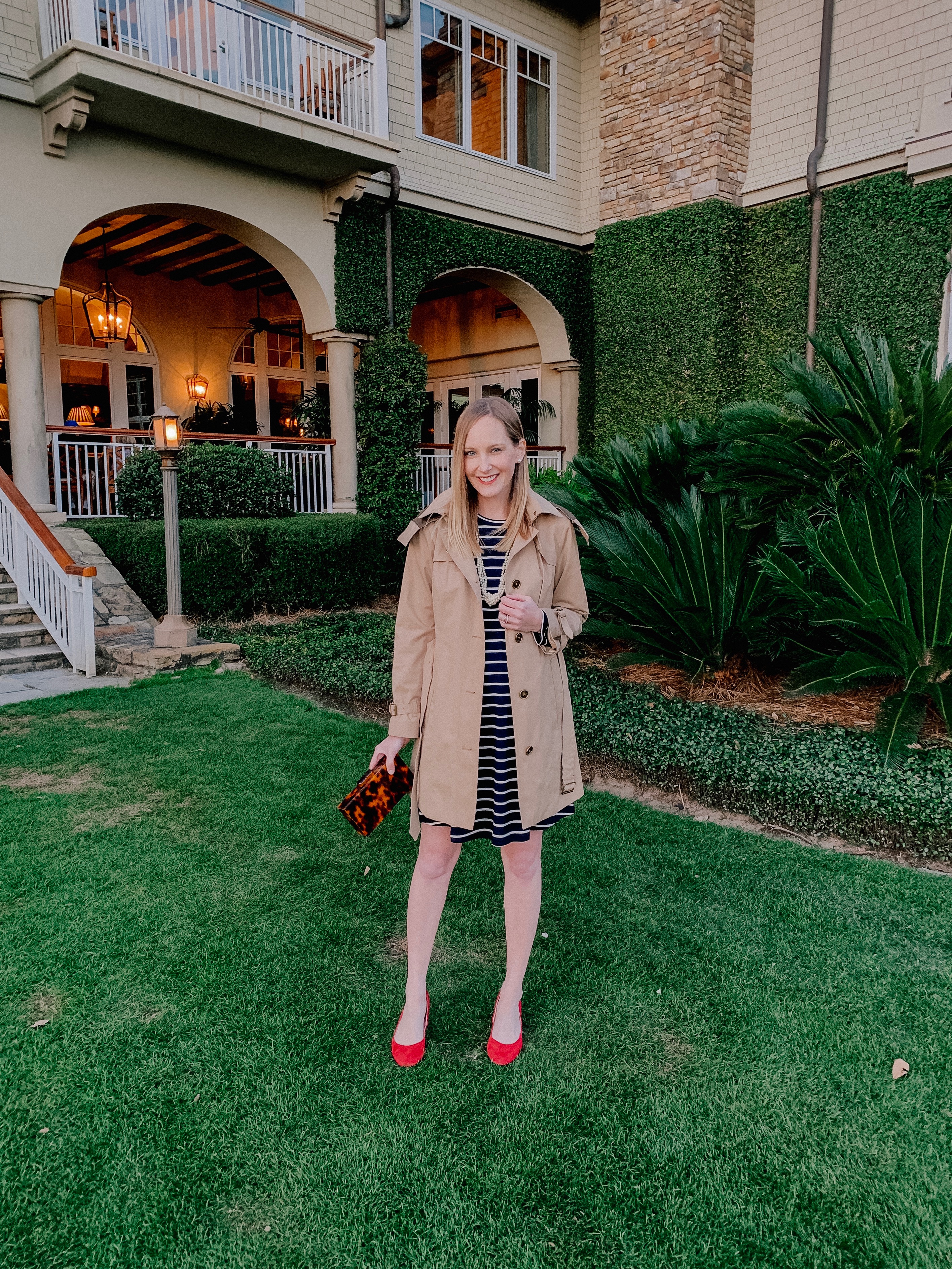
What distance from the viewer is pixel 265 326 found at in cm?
1355

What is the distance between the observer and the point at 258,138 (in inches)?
373

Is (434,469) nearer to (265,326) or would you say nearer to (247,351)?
(265,326)

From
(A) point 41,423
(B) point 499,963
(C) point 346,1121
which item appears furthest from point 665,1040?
(A) point 41,423

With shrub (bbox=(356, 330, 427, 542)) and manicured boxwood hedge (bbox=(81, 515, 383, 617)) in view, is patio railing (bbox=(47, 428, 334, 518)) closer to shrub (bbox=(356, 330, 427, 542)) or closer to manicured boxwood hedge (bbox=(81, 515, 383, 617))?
shrub (bbox=(356, 330, 427, 542))

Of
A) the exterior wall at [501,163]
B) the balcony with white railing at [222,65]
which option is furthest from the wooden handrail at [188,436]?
the exterior wall at [501,163]

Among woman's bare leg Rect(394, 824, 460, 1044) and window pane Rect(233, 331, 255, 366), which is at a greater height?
window pane Rect(233, 331, 255, 366)

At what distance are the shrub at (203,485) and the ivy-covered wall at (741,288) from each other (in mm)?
5903

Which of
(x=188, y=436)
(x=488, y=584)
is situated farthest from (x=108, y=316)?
(x=488, y=584)

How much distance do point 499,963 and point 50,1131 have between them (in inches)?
51.1

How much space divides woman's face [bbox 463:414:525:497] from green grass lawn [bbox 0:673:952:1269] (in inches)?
58.9

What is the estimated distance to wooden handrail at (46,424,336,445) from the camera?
9.54 meters

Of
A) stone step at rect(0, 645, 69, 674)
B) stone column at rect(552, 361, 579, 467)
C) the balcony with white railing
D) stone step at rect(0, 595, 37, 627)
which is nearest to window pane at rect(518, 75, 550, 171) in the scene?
stone column at rect(552, 361, 579, 467)

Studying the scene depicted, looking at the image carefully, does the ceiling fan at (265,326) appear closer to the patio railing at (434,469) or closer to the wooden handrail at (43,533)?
the patio railing at (434,469)

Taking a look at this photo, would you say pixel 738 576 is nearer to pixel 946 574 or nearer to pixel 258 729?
pixel 946 574
